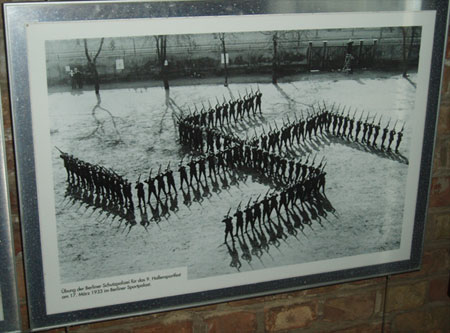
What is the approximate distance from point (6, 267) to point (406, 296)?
1.05 metres

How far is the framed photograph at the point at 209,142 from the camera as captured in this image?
104 centimetres

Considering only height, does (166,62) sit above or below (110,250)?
above

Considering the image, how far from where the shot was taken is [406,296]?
4.81 feet

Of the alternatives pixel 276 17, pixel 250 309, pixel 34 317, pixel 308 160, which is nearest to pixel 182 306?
pixel 250 309

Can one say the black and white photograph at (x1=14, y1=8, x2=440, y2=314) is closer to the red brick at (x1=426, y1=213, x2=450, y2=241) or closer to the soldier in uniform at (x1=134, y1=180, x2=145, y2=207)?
the soldier in uniform at (x1=134, y1=180, x2=145, y2=207)

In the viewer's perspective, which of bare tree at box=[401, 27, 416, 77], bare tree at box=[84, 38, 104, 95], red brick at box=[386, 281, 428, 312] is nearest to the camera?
bare tree at box=[84, 38, 104, 95]

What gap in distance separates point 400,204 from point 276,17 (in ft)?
1.93

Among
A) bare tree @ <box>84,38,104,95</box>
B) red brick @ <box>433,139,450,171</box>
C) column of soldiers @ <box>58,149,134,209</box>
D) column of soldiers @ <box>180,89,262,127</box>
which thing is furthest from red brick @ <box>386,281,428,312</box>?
bare tree @ <box>84,38,104,95</box>

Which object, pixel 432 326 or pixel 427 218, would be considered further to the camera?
pixel 432 326

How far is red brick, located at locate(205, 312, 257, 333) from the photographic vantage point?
4.24ft

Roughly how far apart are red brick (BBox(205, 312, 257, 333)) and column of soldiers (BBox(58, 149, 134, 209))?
1.28 ft

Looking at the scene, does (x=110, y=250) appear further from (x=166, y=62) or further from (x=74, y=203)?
(x=166, y=62)

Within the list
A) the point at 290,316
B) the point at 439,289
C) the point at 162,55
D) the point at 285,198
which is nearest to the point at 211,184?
the point at 285,198

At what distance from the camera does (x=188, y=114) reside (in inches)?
43.8
